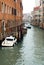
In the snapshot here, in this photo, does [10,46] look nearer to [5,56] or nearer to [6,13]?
[5,56]

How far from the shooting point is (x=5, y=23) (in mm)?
40500

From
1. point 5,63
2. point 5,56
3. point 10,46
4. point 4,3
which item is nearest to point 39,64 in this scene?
point 5,63

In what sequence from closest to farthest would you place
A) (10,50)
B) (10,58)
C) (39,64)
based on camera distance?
(39,64), (10,58), (10,50)

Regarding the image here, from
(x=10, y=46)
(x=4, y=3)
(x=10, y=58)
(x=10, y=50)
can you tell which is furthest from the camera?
(x=4, y=3)

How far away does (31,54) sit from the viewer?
2841 cm

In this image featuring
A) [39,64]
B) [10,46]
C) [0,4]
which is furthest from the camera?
[0,4]

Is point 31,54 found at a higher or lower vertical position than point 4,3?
lower

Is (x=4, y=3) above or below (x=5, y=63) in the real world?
above

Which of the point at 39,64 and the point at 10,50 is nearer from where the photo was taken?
the point at 39,64

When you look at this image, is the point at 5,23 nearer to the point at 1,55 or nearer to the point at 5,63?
the point at 1,55

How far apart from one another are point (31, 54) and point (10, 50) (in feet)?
9.60

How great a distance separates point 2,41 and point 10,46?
63.3 inches

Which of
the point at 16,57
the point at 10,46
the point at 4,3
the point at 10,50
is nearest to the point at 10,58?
the point at 16,57

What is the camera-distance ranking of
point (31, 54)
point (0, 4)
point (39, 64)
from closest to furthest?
point (39, 64)
point (31, 54)
point (0, 4)
